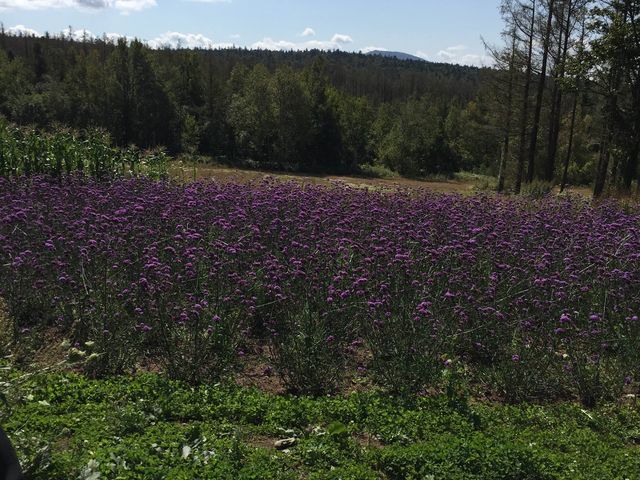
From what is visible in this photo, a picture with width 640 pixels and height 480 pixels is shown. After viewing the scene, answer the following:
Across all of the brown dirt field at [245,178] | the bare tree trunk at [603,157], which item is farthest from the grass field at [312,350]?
the bare tree trunk at [603,157]

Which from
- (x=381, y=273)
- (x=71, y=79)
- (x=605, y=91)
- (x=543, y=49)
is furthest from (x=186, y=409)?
(x=71, y=79)

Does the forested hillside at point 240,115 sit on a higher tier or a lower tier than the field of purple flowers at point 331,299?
higher

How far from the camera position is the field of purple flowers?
5375 mm

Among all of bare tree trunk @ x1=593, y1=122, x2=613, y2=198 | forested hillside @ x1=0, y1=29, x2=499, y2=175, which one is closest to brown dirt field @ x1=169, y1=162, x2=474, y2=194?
bare tree trunk @ x1=593, y1=122, x2=613, y2=198

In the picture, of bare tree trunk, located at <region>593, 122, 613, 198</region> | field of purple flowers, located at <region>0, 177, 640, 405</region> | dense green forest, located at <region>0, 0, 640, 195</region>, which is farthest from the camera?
dense green forest, located at <region>0, 0, 640, 195</region>

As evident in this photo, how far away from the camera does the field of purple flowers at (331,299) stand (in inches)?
212

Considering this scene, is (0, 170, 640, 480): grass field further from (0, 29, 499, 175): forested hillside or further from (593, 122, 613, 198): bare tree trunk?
(0, 29, 499, 175): forested hillside

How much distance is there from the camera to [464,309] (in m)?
5.80

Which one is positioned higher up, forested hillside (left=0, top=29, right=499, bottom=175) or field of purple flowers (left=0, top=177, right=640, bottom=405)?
forested hillside (left=0, top=29, right=499, bottom=175)

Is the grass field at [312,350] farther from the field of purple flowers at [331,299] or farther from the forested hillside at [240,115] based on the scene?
the forested hillside at [240,115]

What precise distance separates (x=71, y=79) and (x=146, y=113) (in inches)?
501

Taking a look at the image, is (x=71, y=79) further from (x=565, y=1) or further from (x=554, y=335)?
(x=554, y=335)

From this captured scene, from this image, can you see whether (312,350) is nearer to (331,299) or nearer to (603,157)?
(331,299)

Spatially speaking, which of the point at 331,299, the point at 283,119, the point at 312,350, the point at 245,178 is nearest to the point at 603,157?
the point at 245,178
